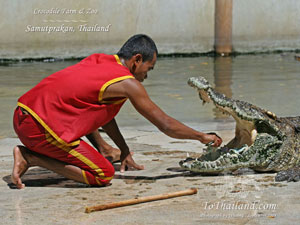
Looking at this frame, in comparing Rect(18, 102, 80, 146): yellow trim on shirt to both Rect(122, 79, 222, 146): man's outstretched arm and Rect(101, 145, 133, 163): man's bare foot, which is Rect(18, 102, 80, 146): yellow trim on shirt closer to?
Rect(122, 79, 222, 146): man's outstretched arm

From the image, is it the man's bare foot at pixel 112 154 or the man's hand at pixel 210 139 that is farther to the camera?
the man's bare foot at pixel 112 154

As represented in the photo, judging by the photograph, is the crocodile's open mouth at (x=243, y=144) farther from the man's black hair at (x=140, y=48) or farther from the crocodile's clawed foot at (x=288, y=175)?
the man's black hair at (x=140, y=48)

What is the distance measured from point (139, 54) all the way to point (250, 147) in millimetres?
1085

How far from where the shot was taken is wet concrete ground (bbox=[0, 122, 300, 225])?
350 cm

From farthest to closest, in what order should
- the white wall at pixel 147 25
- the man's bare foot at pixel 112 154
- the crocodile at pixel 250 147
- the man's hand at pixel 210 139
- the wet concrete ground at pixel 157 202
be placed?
the white wall at pixel 147 25 → the man's bare foot at pixel 112 154 → the crocodile at pixel 250 147 → the man's hand at pixel 210 139 → the wet concrete ground at pixel 157 202

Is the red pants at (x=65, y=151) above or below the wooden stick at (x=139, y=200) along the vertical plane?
above

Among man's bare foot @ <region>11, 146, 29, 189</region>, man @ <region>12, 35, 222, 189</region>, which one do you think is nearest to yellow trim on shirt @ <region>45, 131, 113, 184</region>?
man @ <region>12, 35, 222, 189</region>

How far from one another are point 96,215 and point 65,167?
742mm

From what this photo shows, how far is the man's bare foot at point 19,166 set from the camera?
4137mm

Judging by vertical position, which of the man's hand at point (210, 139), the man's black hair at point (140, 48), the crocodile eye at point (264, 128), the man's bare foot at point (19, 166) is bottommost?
the man's bare foot at point (19, 166)

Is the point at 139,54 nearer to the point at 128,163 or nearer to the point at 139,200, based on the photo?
the point at 128,163

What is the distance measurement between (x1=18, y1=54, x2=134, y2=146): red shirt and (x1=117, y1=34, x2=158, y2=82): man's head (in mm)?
128

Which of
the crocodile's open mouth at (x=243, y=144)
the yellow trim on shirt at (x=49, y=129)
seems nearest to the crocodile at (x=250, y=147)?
the crocodile's open mouth at (x=243, y=144)

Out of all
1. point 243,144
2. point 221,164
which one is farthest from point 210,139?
point 243,144
